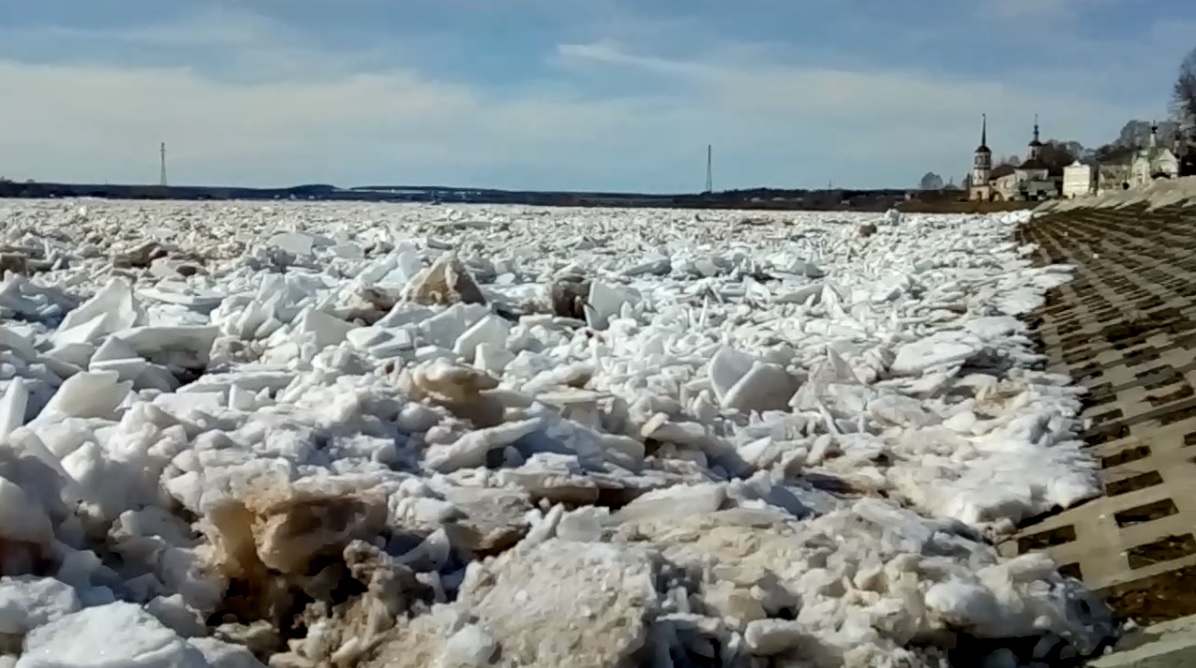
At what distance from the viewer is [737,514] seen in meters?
2.84

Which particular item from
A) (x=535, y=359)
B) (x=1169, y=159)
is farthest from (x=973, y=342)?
→ (x=1169, y=159)

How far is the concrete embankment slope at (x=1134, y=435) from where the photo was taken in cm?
251

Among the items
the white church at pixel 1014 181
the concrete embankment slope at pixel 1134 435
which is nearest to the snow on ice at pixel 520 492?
the concrete embankment slope at pixel 1134 435

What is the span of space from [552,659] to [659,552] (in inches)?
19.0

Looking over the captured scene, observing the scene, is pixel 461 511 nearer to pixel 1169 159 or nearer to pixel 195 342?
pixel 195 342

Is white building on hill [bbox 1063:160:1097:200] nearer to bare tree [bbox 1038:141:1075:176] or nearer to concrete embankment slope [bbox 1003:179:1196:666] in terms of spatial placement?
bare tree [bbox 1038:141:1075:176]

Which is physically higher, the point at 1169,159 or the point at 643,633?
the point at 1169,159

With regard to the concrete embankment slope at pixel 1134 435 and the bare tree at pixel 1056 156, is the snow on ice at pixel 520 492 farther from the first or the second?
the bare tree at pixel 1056 156

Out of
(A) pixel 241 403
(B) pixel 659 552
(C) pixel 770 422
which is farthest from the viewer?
Result: (C) pixel 770 422

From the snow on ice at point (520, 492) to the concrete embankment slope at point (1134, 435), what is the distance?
4.4 inches

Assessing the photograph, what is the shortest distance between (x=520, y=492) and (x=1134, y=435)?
193cm

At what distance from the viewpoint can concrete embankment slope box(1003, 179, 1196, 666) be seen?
8.23 feet

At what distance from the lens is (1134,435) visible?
3.57m

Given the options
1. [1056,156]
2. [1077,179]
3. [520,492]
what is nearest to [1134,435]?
[520,492]
